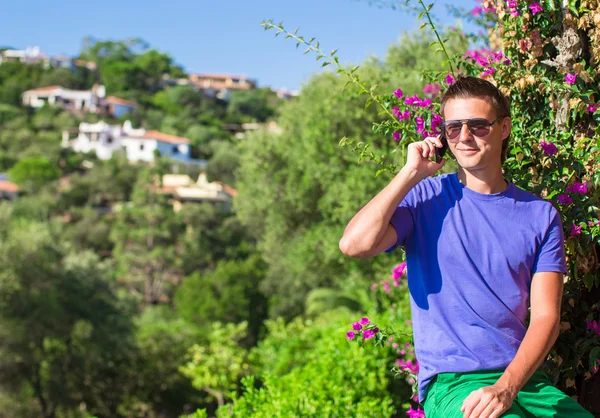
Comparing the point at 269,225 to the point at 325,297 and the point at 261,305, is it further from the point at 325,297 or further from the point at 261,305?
the point at 261,305

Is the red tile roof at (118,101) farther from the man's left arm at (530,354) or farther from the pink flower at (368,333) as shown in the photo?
the man's left arm at (530,354)

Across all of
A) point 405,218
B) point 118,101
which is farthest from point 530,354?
point 118,101

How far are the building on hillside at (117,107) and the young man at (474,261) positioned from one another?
9712cm

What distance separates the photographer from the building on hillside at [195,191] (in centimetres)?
5875

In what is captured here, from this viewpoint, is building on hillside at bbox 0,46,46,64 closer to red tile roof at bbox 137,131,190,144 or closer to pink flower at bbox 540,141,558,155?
red tile roof at bbox 137,131,190,144

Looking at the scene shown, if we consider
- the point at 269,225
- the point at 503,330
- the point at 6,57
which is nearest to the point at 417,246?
the point at 503,330

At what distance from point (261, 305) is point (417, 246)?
36479 mm

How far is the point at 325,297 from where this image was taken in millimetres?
18125

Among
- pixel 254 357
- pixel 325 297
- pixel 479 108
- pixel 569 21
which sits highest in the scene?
pixel 569 21

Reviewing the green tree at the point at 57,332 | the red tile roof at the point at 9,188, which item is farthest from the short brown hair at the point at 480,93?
the red tile roof at the point at 9,188

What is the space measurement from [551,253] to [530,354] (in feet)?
0.97

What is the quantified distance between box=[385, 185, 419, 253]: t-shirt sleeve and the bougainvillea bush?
2.21ft

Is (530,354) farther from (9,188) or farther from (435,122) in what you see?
(9,188)

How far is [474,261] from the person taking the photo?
6.82 ft
